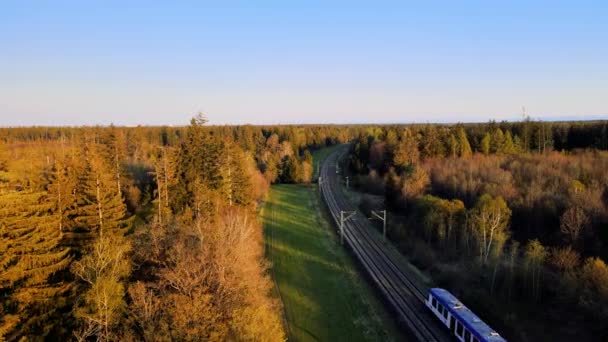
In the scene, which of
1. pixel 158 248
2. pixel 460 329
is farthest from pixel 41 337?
pixel 460 329

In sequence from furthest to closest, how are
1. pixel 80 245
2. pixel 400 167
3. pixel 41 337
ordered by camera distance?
pixel 400 167 → pixel 80 245 → pixel 41 337

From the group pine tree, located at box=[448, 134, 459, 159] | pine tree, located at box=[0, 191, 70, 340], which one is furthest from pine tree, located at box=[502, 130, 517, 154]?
pine tree, located at box=[0, 191, 70, 340]

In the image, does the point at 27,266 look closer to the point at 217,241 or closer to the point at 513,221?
the point at 217,241

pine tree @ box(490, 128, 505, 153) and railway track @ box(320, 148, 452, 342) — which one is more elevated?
pine tree @ box(490, 128, 505, 153)

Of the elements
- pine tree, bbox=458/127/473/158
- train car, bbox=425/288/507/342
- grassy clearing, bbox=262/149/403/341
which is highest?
pine tree, bbox=458/127/473/158

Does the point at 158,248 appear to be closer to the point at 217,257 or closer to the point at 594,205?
the point at 217,257

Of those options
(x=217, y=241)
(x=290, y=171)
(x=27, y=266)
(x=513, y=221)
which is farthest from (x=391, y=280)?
(x=290, y=171)

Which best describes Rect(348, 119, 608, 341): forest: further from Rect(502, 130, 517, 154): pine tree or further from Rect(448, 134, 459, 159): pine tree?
Rect(448, 134, 459, 159): pine tree
